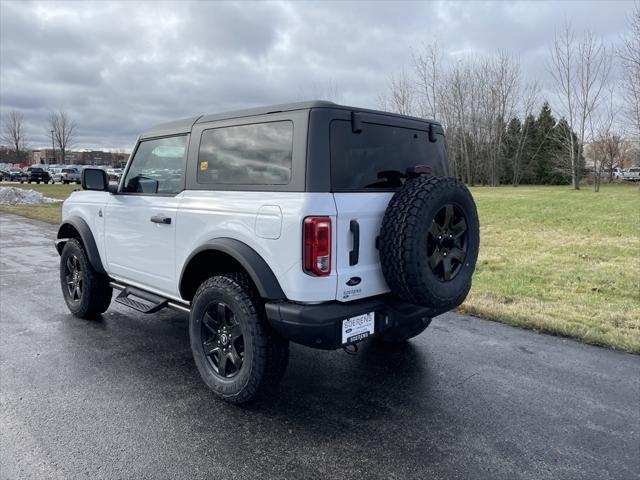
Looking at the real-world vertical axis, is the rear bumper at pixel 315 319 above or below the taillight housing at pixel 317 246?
below

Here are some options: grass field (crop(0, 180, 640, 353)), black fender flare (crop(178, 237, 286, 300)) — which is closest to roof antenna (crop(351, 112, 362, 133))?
black fender flare (crop(178, 237, 286, 300))

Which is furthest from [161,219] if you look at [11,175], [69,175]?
[11,175]

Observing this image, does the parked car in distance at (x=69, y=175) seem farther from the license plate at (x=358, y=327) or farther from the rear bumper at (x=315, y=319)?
the license plate at (x=358, y=327)

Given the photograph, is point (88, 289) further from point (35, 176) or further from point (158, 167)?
point (35, 176)

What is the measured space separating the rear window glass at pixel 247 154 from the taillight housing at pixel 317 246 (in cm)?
40

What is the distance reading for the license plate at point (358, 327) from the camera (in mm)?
2938

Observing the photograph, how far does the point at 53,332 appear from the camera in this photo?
4.76 meters

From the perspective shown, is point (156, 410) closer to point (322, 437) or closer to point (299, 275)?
point (322, 437)

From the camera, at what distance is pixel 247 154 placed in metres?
3.34

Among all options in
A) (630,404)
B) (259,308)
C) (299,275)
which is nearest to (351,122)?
(299,275)

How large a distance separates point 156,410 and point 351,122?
7.65 ft

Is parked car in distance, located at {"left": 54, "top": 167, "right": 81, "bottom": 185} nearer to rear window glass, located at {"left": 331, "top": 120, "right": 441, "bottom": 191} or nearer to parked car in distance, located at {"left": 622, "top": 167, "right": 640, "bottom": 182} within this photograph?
rear window glass, located at {"left": 331, "top": 120, "right": 441, "bottom": 191}

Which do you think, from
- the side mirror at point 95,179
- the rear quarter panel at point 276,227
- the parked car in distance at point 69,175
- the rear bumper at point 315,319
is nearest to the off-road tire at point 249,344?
the rear bumper at point 315,319

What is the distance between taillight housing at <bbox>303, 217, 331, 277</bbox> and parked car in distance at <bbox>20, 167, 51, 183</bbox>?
5109 cm
